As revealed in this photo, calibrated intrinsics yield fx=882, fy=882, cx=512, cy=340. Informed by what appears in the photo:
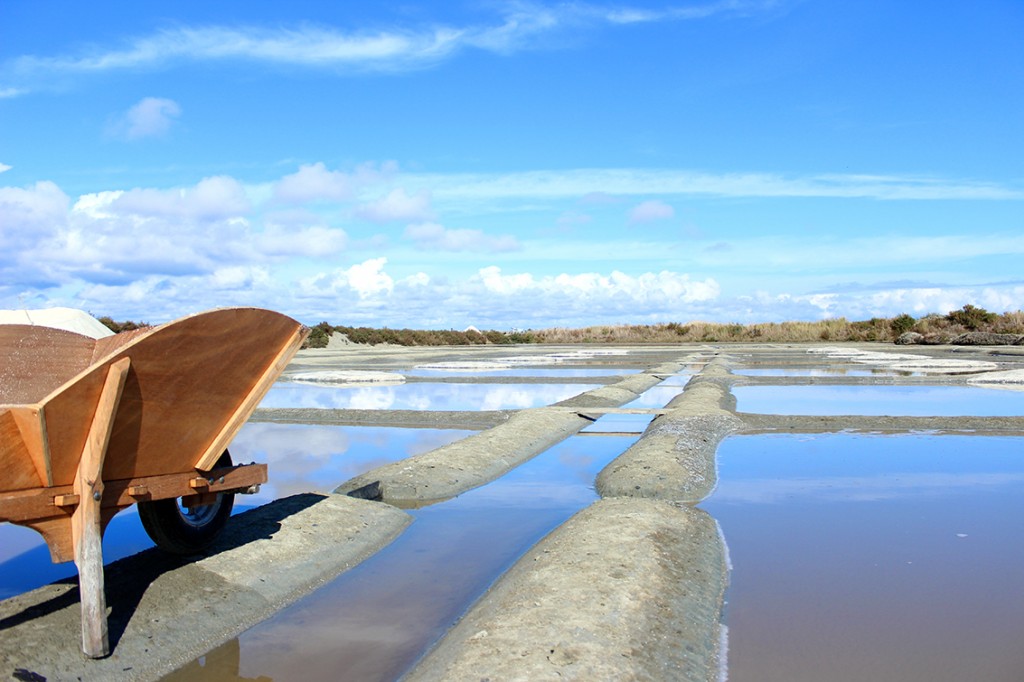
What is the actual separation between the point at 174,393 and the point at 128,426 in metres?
0.36

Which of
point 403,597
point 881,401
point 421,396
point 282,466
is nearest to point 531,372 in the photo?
point 421,396

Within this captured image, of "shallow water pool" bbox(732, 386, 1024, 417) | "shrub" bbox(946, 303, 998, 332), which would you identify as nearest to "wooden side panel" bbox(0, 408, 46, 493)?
"shallow water pool" bbox(732, 386, 1024, 417)

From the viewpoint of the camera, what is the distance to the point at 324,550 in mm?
6562

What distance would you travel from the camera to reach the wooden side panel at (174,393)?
4598 mm

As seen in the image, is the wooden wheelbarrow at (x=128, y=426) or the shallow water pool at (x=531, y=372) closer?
the wooden wheelbarrow at (x=128, y=426)

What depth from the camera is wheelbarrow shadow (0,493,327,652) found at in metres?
4.80

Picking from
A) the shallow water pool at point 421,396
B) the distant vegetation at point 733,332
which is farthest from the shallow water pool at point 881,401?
the distant vegetation at point 733,332

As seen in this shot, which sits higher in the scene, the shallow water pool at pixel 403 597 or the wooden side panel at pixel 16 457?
the wooden side panel at pixel 16 457

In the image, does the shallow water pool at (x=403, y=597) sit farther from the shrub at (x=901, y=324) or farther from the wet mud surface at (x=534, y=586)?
the shrub at (x=901, y=324)

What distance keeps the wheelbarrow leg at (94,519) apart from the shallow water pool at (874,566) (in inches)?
128

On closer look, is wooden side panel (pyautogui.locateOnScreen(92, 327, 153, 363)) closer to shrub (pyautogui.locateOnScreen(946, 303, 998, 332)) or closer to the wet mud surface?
the wet mud surface

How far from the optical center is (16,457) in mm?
4406

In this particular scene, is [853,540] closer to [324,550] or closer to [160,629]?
[324,550]

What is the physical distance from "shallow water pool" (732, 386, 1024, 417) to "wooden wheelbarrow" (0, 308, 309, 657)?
11.3 m
